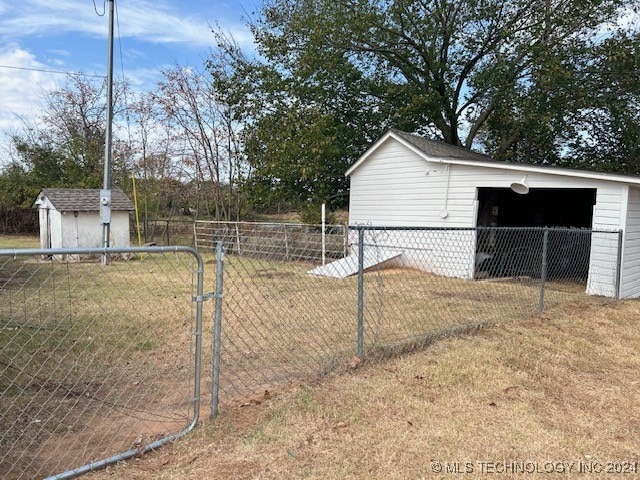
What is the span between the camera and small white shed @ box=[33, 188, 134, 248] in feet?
45.5

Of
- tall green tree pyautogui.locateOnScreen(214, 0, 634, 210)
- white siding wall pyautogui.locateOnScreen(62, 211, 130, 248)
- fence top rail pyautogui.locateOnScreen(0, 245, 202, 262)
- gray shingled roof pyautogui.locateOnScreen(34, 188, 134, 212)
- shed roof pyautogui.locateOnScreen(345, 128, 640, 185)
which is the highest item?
tall green tree pyautogui.locateOnScreen(214, 0, 634, 210)

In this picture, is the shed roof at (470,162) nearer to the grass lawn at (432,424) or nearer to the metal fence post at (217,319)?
the grass lawn at (432,424)

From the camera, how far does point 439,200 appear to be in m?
10.9

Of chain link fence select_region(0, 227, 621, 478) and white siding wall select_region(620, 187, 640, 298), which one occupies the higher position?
white siding wall select_region(620, 187, 640, 298)

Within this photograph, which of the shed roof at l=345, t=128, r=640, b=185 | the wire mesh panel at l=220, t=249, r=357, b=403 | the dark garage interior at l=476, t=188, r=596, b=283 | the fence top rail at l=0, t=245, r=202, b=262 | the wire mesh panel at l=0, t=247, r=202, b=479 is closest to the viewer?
the fence top rail at l=0, t=245, r=202, b=262

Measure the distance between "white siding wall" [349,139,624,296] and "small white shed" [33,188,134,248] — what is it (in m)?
7.75

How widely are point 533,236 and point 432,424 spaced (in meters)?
9.41

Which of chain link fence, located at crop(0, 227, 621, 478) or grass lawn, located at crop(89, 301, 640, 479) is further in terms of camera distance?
chain link fence, located at crop(0, 227, 621, 478)

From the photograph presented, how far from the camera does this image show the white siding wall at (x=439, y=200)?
8602 millimetres

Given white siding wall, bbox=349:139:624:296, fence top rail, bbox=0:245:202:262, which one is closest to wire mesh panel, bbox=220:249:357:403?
fence top rail, bbox=0:245:202:262

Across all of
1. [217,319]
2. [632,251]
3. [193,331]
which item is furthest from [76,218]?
[632,251]

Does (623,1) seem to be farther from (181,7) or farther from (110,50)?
(110,50)

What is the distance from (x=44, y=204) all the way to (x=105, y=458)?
571 inches

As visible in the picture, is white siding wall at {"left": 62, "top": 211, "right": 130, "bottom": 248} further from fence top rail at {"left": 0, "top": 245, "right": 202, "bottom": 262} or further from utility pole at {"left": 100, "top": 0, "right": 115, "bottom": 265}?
fence top rail at {"left": 0, "top": 245, "right": 202, "bottom": 262}
